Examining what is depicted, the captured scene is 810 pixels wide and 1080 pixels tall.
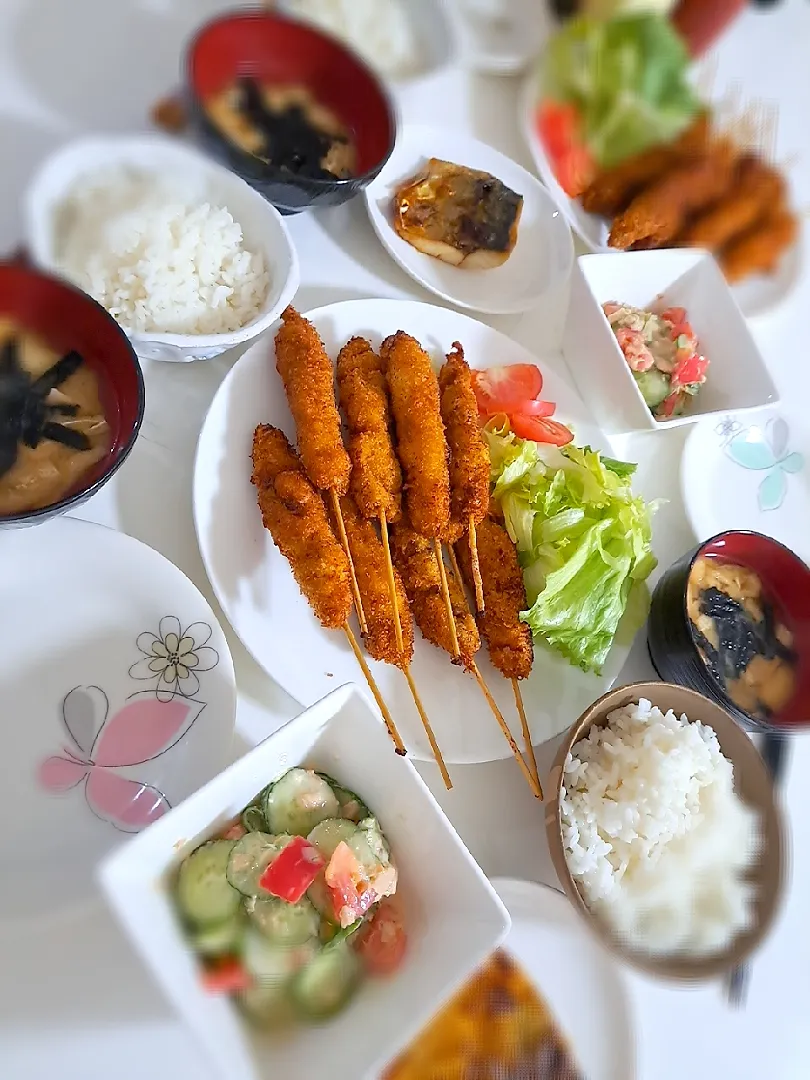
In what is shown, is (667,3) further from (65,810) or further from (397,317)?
(65,810)

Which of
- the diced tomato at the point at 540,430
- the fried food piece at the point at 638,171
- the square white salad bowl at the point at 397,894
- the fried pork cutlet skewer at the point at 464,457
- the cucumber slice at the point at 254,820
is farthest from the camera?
the diced tomato at the point at 540,430

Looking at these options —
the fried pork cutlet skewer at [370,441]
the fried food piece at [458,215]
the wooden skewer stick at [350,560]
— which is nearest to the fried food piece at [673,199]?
the fried food piece at [458,215]

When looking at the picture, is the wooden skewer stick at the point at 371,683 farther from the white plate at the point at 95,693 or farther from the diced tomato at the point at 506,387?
the diced tomato at the point at 506,387

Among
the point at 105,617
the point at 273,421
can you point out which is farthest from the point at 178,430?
the point at 105,617

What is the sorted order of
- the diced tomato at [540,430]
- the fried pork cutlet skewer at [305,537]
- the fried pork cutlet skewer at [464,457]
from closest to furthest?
1. the fried pork cutlet skewer at [305,537]
2. the fried pork cutlet skewer at [464,457]
3. the diced tomato at [540,430]

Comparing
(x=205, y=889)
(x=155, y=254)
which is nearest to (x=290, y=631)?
(x=205, y=889)
